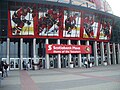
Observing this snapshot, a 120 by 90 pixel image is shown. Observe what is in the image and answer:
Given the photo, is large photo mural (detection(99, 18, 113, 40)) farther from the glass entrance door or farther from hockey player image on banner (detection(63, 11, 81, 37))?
the glass entrance door

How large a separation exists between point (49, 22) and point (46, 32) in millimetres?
2114

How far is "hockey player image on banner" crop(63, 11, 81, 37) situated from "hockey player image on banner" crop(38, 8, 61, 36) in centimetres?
181

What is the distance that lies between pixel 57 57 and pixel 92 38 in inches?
392

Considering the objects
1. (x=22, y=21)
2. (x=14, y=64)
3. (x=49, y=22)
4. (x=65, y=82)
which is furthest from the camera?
(x=49, y=22)

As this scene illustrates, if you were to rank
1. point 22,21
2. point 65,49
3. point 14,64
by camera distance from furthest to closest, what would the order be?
point 65,49, point 14,64, point 22,21

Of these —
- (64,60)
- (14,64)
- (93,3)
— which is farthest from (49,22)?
(93,3)

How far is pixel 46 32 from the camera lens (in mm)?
40625

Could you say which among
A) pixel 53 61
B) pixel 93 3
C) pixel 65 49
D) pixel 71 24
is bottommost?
pixel 53 61

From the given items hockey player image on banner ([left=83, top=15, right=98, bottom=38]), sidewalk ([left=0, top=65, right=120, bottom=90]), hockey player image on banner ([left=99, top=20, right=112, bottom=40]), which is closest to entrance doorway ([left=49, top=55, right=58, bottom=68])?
hockey player image on banner ([left=83, top=15, right=98, bottom=38])

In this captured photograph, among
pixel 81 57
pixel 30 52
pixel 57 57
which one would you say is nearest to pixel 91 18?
pixel 81 57

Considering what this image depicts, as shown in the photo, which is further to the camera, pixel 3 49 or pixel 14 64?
pixel 3 49

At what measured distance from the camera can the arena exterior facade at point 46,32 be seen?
3847cm

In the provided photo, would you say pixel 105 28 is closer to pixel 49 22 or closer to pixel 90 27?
pixel 90 27

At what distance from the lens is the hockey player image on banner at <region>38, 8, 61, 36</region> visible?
132 ft
